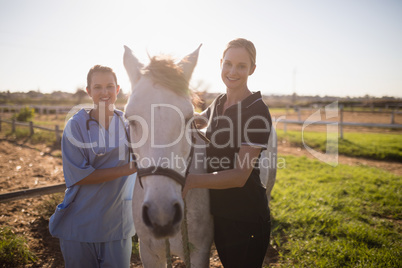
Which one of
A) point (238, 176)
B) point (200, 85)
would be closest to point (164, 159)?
point (238, 176)

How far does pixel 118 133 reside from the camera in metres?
2.09

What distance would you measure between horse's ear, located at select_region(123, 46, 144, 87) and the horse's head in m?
0.03

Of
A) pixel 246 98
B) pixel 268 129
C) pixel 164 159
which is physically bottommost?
pixel 164 159

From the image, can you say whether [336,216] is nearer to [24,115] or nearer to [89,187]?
[89,187]

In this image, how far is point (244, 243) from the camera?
186cm

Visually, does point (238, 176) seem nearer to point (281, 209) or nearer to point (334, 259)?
point (334, 259)

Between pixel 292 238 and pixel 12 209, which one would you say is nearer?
pixel 292 238

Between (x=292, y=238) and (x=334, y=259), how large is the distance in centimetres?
74

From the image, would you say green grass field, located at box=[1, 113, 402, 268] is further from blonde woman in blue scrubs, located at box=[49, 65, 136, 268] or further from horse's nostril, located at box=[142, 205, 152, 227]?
horse's nostril, located at box=[142, 205, 152, 227]

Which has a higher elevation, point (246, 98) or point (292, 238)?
point (246, 98)

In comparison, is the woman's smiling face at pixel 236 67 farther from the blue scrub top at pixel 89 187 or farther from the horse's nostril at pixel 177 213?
the horse's nostril at pixel 177 213

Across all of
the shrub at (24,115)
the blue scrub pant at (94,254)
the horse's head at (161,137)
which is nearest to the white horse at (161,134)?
the horse's head at (161,137)

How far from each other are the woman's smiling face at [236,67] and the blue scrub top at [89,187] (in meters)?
1.03

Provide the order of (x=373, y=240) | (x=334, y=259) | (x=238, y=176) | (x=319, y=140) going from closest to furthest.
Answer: (x=238, y=176) < (x=334, y=259) < (x=373, y=240) < (x=319, y=140)
